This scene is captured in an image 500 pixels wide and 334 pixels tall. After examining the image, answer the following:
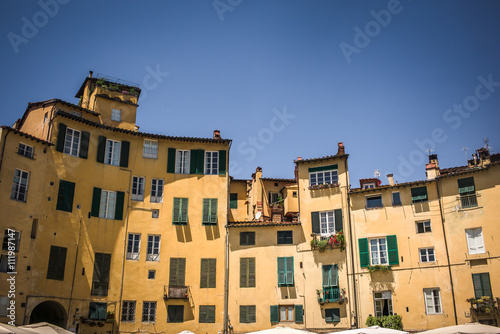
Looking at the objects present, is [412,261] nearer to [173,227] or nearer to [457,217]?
[457,217]

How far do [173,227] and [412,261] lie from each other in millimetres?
18192

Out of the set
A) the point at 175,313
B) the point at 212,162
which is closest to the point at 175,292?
the point at 175,313

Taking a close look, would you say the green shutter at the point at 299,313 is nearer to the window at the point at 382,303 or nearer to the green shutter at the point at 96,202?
the window at the point at 382,303

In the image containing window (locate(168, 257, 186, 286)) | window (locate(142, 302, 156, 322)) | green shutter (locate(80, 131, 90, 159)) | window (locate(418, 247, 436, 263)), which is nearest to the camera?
window (locate(418, 247, 436, 263))

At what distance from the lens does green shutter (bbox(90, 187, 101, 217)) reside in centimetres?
3862

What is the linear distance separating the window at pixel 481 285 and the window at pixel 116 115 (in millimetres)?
30844

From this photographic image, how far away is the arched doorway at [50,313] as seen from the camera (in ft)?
117

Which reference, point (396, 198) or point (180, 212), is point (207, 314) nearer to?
point (180, 212)

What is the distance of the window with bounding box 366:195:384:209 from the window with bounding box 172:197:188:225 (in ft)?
46.8

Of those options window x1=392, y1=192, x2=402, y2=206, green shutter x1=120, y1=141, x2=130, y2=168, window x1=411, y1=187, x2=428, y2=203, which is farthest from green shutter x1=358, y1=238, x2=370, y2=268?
green shutter x1=120, y1=141, x2=130, y2=168

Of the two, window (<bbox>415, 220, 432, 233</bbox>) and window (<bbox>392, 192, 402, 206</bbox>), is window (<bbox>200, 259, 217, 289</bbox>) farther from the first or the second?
window (<bbox>415, 220, 432, 233</bbox>)

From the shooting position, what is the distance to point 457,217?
36812mm

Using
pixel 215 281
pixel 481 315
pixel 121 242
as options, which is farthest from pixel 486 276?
pixel 121 242

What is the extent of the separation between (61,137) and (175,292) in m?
14.3
